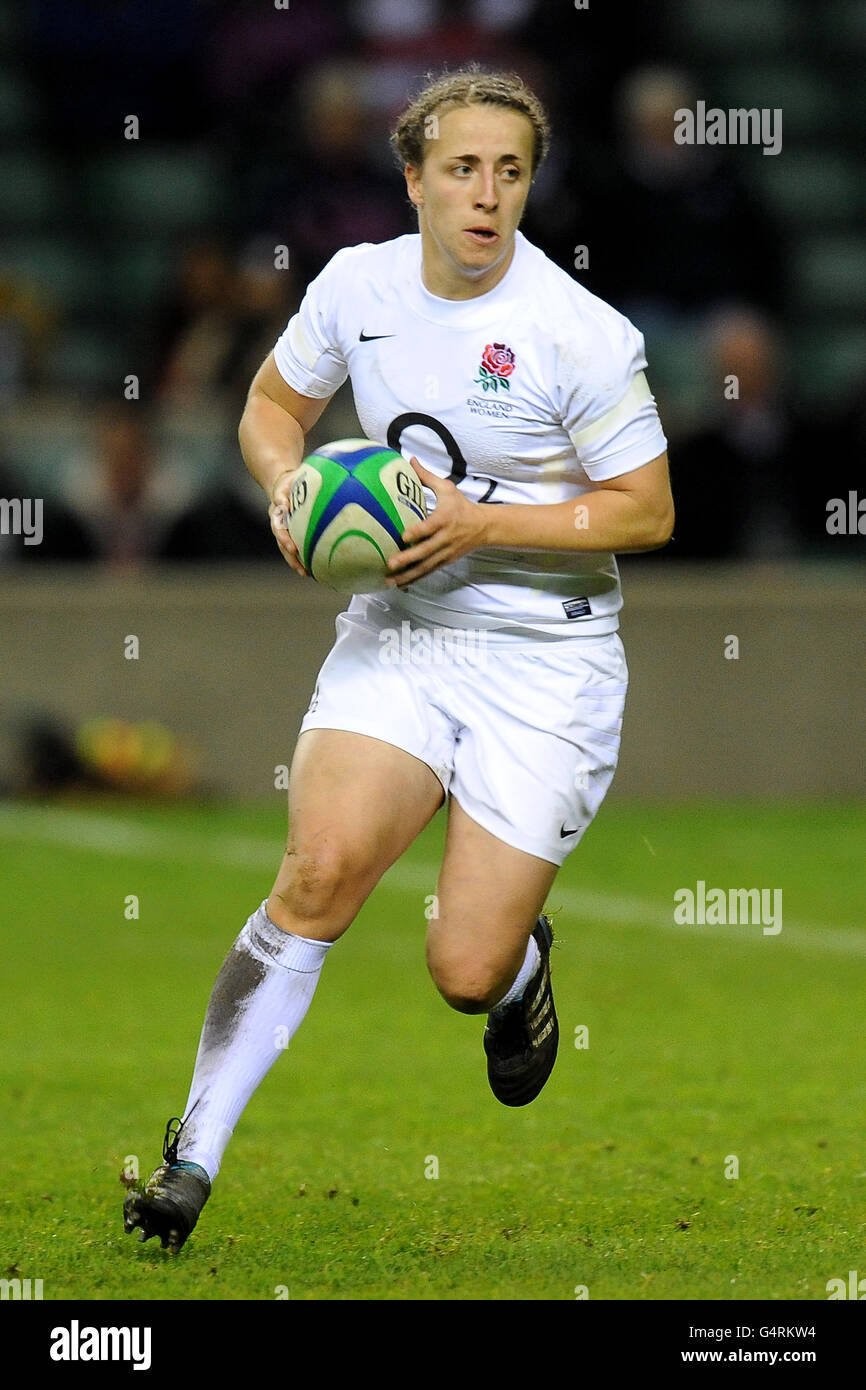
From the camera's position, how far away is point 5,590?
41.7 ft

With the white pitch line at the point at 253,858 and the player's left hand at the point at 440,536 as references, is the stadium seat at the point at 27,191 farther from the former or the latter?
the player's left hand at the point at 440,536

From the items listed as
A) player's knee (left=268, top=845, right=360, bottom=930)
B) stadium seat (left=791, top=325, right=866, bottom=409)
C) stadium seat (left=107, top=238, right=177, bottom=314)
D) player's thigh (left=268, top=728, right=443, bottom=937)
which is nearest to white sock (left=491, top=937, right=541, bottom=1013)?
player's thigh (left=268, top=728, right=443, bottom=937)

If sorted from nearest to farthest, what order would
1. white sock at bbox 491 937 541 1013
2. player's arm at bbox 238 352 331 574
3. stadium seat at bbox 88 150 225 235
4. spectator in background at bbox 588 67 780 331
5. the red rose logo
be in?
the red rose logo, player's arm at bbox 238 352 331 574, white sock at bbox 491 937 541 1013, spectator in background at bbox 588 67 780 331, stadium seat at bbox 88 150 225 235

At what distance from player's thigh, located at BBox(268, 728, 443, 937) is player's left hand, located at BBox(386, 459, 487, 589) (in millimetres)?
412

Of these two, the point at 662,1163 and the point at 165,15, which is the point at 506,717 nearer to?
the point at 662,1163

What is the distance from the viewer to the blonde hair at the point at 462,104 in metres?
4.78

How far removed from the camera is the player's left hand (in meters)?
4.62

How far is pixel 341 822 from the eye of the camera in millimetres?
4652

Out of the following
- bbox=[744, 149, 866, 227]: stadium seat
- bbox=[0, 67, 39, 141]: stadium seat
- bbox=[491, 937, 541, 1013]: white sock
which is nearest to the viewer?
bbox=[491, 937, 541, 1013]: white sock

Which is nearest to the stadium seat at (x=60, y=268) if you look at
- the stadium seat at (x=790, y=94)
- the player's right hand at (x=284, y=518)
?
the stadium seat at (x=790, y=94)

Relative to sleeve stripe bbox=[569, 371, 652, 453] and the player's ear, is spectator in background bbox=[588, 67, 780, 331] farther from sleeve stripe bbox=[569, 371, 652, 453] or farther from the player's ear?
sleeve stripe bbox=[569, 371, 652, 453]

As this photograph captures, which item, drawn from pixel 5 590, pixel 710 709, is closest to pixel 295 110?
pixel 5 590

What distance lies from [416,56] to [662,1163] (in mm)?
10762

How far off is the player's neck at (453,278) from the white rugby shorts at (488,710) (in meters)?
0.77
